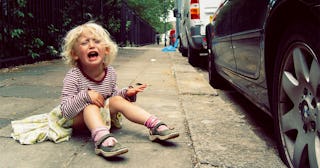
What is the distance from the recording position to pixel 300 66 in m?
1.73

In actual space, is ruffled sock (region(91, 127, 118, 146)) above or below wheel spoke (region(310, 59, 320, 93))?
below

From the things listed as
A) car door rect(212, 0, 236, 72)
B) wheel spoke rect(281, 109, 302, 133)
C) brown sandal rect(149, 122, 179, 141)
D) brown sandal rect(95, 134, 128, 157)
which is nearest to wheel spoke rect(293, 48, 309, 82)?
wheel spoke rect(281, 109, 302, 133)

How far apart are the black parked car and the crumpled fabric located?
3.52 feet

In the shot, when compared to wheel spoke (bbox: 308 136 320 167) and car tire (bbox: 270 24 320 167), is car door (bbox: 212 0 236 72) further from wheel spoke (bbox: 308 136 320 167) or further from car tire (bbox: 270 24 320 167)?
wheel spoke (bbox: 308 136 320 167)

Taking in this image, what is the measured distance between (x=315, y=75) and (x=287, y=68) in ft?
0.91

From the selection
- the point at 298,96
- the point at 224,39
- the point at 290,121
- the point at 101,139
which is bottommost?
the point at 101,139

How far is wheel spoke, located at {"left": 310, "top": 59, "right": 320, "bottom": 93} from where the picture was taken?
1585 millimetres

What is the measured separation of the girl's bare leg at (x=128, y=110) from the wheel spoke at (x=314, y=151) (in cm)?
112

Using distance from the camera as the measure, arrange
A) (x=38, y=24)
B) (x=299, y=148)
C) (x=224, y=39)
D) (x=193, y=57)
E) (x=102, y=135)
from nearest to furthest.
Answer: (x=299, y=148) → (x=102, y=135) → (x=224, y=39) → (x=38, y=24) → (x=193, y=57)

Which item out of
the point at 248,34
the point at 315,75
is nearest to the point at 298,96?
the point at 315,75

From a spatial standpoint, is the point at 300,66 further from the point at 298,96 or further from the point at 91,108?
the point at 91,108

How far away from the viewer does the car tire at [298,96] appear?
159 cm

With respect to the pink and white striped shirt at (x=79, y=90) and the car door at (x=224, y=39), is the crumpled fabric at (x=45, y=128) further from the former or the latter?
the car door at (x=224, y=39)

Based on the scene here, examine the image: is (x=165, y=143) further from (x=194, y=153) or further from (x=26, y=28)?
(x=26, y=28)
